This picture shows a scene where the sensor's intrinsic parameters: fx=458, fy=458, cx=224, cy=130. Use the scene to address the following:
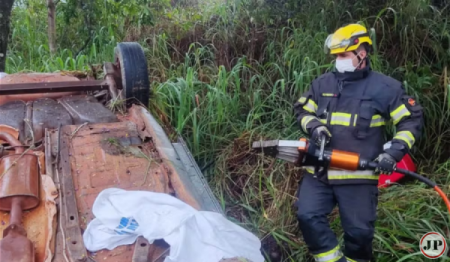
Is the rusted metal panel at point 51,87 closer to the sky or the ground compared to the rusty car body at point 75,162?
closer to the sky

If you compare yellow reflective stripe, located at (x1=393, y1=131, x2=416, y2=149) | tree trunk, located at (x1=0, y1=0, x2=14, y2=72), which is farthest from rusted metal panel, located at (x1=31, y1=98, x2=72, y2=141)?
yellow reflective stripe, located at (x1=393, y1=131, x2=416, y2=149)

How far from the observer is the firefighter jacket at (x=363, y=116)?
7.34ft

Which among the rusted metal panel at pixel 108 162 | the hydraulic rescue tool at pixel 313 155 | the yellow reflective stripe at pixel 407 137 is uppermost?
the yellow reflective stripe at pixel 407 137

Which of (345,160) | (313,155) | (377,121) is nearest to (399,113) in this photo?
(377,121)

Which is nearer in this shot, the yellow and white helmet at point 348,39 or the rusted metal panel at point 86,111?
the yellow and white helmet at point 348,39

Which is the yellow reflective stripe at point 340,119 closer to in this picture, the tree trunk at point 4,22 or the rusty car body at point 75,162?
the rusty car body at point 75,162

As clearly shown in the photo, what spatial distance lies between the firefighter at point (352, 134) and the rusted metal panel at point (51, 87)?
1.52 m

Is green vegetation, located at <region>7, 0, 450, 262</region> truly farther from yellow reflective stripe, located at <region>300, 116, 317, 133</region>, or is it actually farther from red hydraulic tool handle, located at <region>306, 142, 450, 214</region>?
yellow reflective stripe, located at <region>300, 116, 317, 133</region>

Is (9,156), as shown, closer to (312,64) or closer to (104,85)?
(104,85)

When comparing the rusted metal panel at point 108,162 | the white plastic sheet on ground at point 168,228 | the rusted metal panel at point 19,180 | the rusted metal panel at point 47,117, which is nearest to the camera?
the white plastic sheet on ground at point 168,228

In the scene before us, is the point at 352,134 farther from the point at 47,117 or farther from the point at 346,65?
the point at 47,117

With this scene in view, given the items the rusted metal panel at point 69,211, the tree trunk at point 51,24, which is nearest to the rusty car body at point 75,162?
the rusted metal panel at point 69,211

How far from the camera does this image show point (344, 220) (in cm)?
234

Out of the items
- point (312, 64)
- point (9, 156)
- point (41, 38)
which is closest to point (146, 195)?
point (9, 156)
